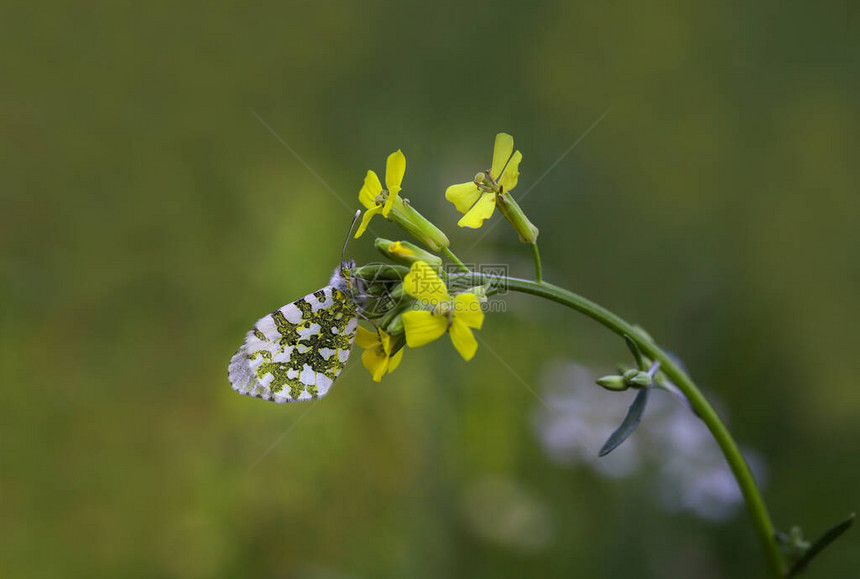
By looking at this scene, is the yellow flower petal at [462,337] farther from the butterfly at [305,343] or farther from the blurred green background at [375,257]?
the blurred green background at [375,257]

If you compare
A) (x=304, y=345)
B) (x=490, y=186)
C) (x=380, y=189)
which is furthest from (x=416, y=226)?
(x=304, y=345)

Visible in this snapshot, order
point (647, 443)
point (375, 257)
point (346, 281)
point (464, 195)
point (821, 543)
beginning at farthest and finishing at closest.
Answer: point (375, 257), point (647, 443), point (346, 281), point (464, 195), point (821, 543)

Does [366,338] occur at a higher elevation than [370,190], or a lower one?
lower

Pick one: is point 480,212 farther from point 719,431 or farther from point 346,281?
point 719,431

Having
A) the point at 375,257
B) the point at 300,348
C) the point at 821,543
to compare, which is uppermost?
the point at 821,543

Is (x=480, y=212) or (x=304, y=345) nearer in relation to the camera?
Answer: (x=480, y=212)

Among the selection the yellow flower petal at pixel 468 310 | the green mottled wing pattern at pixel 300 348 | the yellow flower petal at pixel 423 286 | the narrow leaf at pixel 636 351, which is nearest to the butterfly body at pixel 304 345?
the green mottled wing pattern at pixel 300 348

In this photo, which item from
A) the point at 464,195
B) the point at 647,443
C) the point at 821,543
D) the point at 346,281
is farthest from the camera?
the point at 647,443

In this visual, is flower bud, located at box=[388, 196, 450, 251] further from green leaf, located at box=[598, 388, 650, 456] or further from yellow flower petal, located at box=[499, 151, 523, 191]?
green leaf, located at box=[598, 388, 650, 456]
